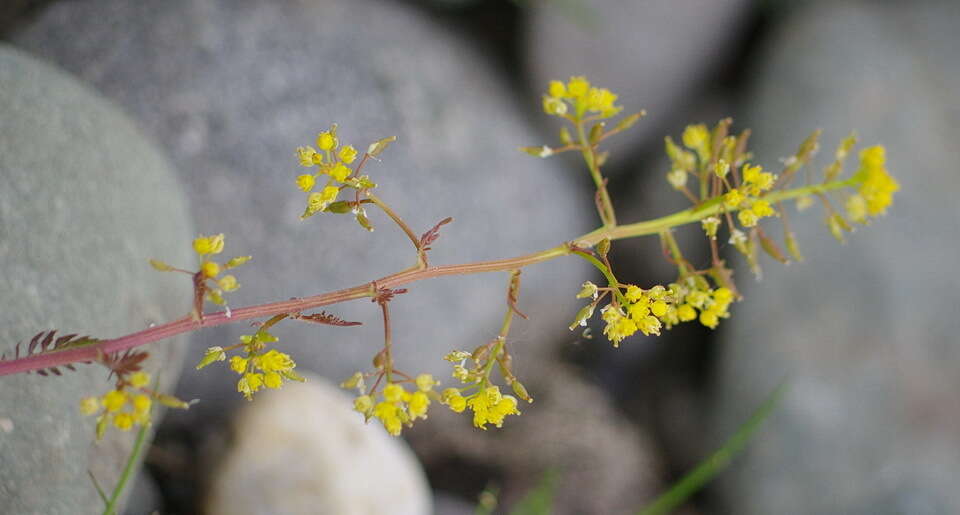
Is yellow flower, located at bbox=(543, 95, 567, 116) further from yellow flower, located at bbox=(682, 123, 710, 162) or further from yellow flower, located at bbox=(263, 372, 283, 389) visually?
yellow flower, located at bbox=(263, 372, 283, 389)

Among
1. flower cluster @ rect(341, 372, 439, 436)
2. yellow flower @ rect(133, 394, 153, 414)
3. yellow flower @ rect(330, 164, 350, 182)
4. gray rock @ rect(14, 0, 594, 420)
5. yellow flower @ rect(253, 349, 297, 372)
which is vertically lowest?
yellow flower @ rect(133, 394, 153, 414)

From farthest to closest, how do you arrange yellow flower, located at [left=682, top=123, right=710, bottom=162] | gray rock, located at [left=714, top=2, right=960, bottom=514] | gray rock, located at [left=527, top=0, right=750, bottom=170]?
gray rock, located at [left=527, top=0, right=750, bottom=170]
gray rock, located at [left=714, top=2, right=960, bottom=514]
yellow flower, located at [left=682, top=123, right=710, bottom=162]

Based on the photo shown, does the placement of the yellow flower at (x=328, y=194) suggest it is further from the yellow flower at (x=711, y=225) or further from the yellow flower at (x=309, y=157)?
the yellow flower at (x=711, y=225)

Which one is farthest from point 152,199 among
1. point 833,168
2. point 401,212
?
point 833,168

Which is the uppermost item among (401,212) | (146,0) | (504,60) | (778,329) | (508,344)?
(504,60)

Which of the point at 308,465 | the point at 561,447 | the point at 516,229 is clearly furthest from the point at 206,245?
the point at 561,447

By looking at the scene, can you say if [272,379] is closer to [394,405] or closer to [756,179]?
[394,405]

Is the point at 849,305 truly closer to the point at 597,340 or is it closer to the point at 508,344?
the point at 597,340

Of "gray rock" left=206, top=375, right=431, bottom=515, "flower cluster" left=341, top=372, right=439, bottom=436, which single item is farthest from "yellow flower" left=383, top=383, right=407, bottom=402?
"gray rock" left=206, top=375, right=431, bottom=515

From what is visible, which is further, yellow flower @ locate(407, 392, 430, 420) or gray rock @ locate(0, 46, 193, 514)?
gray rock @ locate(0, 46, 193, 514)
